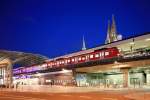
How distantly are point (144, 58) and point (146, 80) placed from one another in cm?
2717

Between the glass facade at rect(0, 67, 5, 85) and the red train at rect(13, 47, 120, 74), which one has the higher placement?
the red train at rect(13, 47, 120, 74)

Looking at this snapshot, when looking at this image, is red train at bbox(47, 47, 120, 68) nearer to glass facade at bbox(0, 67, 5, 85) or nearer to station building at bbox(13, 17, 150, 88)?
station building at bbox(13, 17, 150, 88)

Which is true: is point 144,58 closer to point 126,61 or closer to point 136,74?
point 126,61

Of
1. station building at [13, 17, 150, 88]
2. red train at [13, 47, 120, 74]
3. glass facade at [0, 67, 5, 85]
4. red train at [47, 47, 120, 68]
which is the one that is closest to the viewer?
station building at [13, 17, 150, 88]

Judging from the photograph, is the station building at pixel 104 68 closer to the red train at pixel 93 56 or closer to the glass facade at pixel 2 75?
the red train at pixel 93 56

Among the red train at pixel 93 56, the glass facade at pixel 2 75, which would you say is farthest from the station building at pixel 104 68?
the glass facade at pixel 2 75

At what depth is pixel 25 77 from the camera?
129750mm

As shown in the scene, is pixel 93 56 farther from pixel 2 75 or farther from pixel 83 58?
pixel 2 75

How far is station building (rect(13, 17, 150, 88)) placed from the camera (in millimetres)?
70375

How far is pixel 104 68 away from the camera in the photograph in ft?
269

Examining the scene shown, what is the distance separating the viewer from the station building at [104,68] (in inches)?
2771

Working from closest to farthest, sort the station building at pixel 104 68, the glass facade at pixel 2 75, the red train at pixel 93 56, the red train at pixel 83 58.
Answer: the station building at pixel 104 68 < the red train at pixel 93 56 < the red train at pixel 83 58 < the glass facade at pixel 2 75

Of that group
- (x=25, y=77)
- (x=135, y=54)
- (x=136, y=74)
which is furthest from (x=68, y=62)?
(x=25, y=77)

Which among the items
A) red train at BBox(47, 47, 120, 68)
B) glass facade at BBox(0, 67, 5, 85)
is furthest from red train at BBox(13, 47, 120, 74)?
glass facade at BBox(0, 67, 5, 85)
